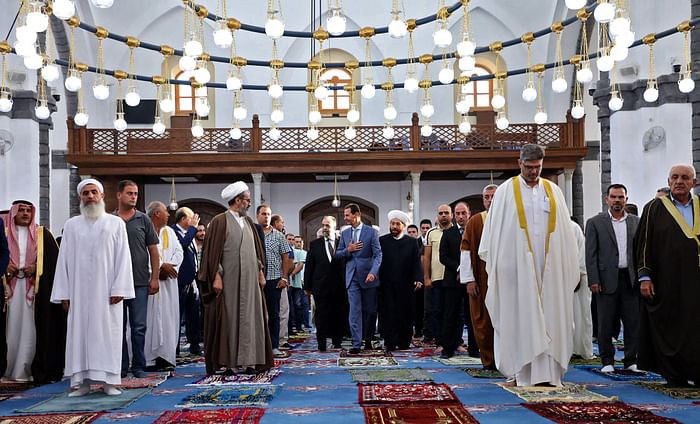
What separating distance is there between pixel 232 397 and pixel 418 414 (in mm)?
1218

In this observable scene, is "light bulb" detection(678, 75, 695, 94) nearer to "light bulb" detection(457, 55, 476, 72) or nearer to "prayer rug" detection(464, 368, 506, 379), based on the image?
"light bulb" detection(457, 55, 476, 72)

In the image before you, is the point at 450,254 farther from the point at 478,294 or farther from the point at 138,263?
the point at 138,263

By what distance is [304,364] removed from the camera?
6.44m

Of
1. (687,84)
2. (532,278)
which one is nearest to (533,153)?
(532,278)

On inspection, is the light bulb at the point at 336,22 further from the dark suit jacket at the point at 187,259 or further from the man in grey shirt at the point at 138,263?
the man in grey shirt at the point at 138,263

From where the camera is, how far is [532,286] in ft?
15.7

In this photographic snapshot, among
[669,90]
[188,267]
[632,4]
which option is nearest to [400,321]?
[188,267]

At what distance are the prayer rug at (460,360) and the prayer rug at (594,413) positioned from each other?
82.4 inches

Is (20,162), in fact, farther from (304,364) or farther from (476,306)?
(476,306)

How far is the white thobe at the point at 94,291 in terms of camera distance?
484 cm

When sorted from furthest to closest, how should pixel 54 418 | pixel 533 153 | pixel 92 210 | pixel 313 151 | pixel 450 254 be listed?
pixel 313 151, pixel 450 254, pixel 92 210, pixel 533 153, pixel 54 418

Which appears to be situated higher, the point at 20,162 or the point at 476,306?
the point at 20,162

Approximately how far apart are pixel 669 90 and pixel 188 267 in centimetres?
811

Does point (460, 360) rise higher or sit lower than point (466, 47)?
lower
